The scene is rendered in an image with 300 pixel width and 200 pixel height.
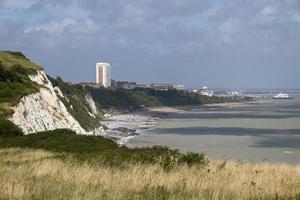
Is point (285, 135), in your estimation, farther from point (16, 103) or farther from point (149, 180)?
point (149, 180)

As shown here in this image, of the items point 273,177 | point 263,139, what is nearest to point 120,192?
point 273,177

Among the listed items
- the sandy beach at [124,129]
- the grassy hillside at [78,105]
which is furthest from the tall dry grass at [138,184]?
the grassy hillside at [78,105]

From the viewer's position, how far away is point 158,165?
12648mm

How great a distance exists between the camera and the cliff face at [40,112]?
5952cm

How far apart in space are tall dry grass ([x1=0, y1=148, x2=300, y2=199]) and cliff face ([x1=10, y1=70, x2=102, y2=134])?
44.7 metres

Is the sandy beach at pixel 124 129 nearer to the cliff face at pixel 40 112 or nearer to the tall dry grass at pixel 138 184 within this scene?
the cliff face at pixel 40 112

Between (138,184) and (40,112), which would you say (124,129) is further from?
(138,184)

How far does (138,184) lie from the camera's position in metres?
9.43

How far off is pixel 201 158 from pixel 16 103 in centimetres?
4746

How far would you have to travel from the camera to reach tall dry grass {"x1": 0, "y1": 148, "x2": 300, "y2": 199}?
27.0ft

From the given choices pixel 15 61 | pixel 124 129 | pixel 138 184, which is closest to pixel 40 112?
pixel 15 61

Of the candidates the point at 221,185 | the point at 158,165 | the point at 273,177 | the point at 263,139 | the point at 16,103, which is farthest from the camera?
the point at 263,139

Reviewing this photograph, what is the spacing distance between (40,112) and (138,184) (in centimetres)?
6174

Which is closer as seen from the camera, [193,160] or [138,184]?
[138,184]
